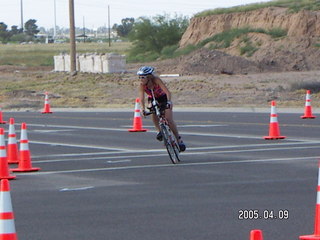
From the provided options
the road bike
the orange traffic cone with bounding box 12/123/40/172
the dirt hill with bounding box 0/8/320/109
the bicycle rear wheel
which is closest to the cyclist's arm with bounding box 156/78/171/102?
the road bike

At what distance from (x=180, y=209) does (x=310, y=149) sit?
7393mm

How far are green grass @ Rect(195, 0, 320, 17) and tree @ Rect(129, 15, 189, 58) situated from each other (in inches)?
163

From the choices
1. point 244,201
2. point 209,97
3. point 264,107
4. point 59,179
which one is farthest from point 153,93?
point 209,97

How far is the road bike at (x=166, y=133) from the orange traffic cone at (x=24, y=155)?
2.22 m

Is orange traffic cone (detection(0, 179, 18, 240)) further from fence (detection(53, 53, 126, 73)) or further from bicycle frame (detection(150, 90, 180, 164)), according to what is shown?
fence (detection(53, 53, 126, 73))

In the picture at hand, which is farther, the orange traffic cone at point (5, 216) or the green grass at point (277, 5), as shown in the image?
the green grass at point (277, 5)

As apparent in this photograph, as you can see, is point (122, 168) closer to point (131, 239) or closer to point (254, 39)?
point (131, 239)

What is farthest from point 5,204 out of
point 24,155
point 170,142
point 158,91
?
point 158,91

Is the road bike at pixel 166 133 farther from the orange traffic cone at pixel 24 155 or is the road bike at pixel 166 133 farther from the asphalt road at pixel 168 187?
the orange traffic cone at pixel 24 155

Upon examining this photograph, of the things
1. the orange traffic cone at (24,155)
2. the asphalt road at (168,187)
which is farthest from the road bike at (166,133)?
the orange traffic cone at (24,155)

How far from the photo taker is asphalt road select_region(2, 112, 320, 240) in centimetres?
949

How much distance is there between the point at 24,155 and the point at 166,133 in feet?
8.32

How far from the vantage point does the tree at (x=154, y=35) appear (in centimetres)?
8025

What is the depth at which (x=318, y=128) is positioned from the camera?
22219mm
